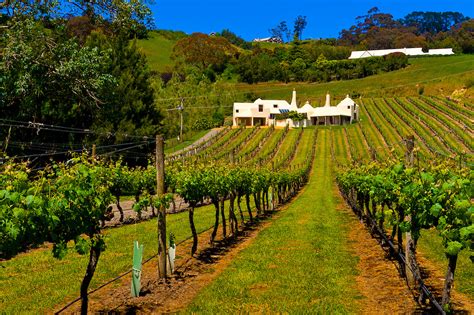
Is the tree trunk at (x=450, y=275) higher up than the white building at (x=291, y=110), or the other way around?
the white building at (x=291, y=110)

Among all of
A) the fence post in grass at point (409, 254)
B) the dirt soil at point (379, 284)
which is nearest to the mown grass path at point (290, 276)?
the dirt soil at point (379, 284)

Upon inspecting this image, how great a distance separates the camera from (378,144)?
79.9 metres

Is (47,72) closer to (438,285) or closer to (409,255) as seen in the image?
(409,255)

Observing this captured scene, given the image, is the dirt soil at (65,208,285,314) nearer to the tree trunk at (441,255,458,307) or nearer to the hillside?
the tree trunk at (441,255,458,307)

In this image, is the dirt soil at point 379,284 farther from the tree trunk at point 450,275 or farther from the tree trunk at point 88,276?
the tree trunk at point 88,276

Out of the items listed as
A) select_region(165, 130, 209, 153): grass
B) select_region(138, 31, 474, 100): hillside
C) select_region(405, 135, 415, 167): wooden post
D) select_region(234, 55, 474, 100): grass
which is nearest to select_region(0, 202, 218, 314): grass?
select_region(405, 135, 415, 167): wooden post

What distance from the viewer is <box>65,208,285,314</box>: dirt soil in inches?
445

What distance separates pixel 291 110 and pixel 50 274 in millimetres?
99480

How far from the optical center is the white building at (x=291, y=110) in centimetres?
10819

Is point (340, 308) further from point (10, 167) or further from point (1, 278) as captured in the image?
point (1, 278)

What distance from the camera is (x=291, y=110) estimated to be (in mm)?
111375

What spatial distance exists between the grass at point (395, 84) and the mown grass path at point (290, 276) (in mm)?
121095

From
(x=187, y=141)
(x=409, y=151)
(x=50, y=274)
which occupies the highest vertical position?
(x=409, y=151)

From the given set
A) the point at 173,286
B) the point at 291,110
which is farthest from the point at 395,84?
the point at 173,286
